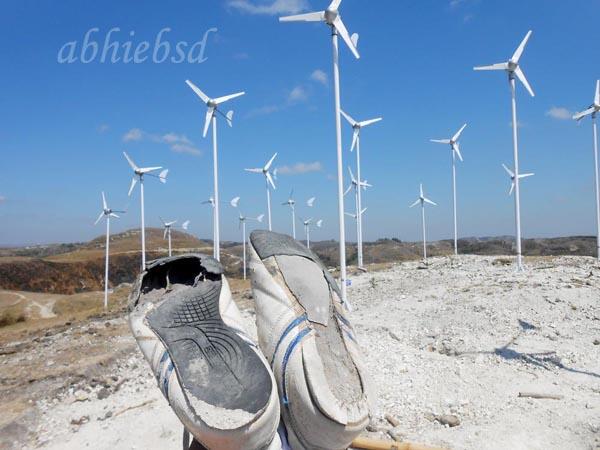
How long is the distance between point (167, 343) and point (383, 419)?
179 inches

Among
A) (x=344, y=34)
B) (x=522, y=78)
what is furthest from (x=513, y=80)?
(x=344, y=34)

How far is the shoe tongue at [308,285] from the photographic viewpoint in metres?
3.88

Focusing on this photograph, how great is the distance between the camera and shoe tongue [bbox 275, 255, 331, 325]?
3.88 m

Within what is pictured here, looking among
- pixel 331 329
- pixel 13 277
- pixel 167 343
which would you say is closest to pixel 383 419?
pixel 331 329

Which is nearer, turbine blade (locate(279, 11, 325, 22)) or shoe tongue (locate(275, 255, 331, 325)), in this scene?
shoe tongue (locate(275, 255, 331, 325))

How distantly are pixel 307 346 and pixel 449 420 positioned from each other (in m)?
4.41

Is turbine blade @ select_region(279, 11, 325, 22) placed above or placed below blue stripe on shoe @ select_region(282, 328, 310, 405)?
above

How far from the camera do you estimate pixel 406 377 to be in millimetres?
8930

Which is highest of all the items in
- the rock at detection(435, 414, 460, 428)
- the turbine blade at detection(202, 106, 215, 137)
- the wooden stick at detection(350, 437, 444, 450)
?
the turbine blade at detection(202, 106, 215, 137)

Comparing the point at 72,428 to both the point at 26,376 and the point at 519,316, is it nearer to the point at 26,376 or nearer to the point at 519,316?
the point at 26,376

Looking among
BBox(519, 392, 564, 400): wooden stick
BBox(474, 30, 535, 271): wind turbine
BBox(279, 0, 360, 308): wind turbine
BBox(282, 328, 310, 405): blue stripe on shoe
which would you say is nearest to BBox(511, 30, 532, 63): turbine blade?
BBox(474, 30, 535, 271): wind turbine

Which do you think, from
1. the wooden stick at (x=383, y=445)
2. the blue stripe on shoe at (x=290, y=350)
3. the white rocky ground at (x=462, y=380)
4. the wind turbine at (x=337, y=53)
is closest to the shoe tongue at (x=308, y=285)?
the blue stripe on shoe at (x=290, y=350)

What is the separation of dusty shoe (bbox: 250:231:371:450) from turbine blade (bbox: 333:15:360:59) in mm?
14648

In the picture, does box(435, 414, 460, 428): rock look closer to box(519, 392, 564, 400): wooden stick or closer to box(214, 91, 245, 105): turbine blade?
box(519, 392, 564, 400): wooden stick
